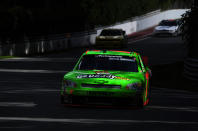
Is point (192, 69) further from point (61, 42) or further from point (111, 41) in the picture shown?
point (61, 42)

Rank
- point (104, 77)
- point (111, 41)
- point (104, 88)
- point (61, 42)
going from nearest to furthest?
point (104, 88) < point (104, 77) < point (111, 41) < point (61, 42)

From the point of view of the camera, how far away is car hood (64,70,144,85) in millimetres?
13209

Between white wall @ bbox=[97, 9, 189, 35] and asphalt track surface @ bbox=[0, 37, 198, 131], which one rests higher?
white wall @ bbox=[97, 9, 189, 35]

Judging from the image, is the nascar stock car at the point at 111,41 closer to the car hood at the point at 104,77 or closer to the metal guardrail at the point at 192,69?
the metal guardrail at the point at 192,69

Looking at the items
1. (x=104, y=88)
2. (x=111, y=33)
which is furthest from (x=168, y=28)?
(x=104, y=88)

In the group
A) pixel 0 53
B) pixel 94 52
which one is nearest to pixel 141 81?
pixel 94 52

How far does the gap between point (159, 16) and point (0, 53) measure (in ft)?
110

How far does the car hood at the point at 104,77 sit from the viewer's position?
13209 millimetres

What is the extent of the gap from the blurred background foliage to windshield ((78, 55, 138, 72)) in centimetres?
4674

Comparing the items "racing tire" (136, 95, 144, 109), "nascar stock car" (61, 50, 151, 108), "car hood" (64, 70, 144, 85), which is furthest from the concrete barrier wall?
"racing tire" (136, 95, 144, 109)

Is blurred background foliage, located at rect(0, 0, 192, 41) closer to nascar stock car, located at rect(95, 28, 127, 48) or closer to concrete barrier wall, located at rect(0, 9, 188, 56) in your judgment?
concrete barrier wall, located at rect(0, 9, 188, 56)

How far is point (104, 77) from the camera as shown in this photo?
13336mm

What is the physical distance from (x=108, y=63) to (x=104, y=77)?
124cm

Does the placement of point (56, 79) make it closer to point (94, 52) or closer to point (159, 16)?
point (94, 52)
